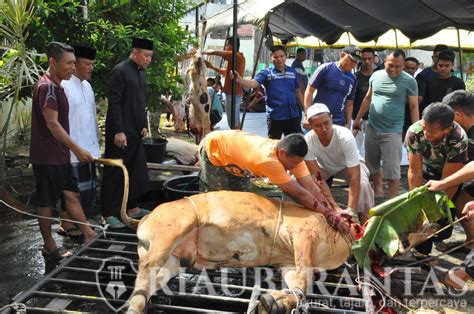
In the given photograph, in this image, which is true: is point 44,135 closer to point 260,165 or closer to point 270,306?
point 260,165

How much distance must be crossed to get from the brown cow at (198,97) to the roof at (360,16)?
100 centimetres

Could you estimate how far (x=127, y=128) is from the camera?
16.9ft

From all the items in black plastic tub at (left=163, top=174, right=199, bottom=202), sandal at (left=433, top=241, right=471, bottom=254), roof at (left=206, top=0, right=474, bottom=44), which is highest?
roof at (left=206, top=0, right=474, bottom=44)

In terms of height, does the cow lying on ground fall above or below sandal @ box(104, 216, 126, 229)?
above

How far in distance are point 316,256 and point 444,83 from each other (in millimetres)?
4459

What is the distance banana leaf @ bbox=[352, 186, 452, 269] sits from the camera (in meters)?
3.48

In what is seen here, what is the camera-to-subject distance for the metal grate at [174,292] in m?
3.13

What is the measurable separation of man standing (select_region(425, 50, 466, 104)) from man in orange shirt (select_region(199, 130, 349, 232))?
3.64 m

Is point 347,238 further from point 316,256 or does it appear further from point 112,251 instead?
point 112,251

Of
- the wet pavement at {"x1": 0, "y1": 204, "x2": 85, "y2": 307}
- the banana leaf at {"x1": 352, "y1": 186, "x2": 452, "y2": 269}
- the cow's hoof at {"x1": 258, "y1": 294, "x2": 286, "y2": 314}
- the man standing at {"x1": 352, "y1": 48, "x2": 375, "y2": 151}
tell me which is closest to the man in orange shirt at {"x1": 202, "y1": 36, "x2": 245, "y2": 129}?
the man standing at {"x1": 352, "y1": 48, "x2": 375, "y2": 151}

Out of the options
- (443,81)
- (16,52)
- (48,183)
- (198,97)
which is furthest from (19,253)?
(443,81)

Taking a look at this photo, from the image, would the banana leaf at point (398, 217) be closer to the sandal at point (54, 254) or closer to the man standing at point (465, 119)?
the man standing at point (465, 119)

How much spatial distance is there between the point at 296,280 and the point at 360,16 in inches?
277

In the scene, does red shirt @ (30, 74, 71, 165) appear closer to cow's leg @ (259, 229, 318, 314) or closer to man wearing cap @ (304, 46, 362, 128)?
cow's leg @ (259, 229, 318, 314)
